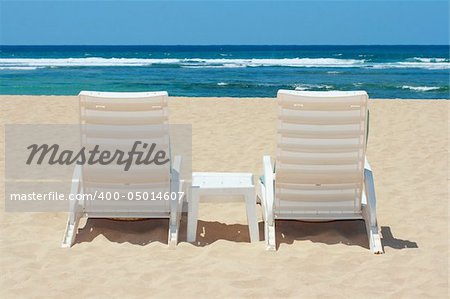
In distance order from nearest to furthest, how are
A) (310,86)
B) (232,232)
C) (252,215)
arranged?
1. (252,215)
2. (232,232)
3. (310,86)

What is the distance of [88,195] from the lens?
4.49 m

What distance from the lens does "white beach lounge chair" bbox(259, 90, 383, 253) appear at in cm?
425

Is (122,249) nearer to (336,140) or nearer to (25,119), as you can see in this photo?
(336,140)

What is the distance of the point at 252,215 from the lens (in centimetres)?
448

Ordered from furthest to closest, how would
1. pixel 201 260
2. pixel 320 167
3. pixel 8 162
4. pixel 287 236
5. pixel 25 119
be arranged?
1. pixel 25 119
2. pixel 8 162
3. pixel 287 236
4. pixel 320 167
5. pixel 201 260

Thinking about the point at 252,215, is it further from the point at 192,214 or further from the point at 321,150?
the point at 321,150

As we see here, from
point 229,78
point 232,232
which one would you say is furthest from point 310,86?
point 232,232

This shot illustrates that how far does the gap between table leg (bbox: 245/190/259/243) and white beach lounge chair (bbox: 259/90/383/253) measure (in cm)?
9

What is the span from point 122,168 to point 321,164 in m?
1.33

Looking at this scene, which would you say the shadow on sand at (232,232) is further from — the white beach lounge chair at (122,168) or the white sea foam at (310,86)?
the white sea foam at (310,86)

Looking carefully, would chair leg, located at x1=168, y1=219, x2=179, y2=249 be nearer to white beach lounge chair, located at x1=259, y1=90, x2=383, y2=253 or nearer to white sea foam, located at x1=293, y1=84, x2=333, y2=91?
white beach lounge chair, located at x1=259, y1=90, x2=383, y2=253

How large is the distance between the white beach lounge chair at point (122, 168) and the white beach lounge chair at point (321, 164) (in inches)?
27.3

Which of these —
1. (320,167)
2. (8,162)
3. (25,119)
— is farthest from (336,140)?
(25,119)

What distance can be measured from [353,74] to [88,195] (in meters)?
26.8
